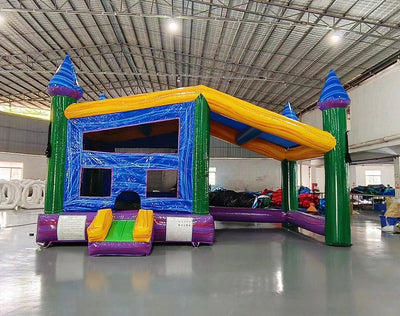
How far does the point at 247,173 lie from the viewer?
1875cm

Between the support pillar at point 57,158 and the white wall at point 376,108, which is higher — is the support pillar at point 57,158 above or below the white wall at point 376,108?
below

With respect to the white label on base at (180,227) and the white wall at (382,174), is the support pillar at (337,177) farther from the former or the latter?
the white wall at (382,174)

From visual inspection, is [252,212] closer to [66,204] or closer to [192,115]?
[192,115]

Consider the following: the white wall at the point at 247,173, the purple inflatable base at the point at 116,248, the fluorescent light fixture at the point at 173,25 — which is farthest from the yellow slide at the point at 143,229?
the white wall at the point at 247,173

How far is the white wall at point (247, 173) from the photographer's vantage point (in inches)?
730

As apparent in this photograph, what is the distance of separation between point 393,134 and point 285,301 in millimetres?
8793

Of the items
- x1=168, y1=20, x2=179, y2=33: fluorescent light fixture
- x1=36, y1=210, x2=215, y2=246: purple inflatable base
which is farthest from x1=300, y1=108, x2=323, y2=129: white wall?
x1=36, y1=210, x2=215, y2=246: purple inflatable base

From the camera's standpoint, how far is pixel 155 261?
3.48m

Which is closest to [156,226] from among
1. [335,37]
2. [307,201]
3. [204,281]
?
[204,281]

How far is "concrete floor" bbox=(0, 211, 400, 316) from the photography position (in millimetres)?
2180

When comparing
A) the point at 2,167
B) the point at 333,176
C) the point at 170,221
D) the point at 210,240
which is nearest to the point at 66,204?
the point at 170,221

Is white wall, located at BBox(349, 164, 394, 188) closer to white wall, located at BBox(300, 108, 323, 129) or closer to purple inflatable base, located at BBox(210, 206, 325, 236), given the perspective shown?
white wall, located at BBox(300, 108, 323, 129)

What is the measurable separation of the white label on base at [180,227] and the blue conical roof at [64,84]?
2.62 meters

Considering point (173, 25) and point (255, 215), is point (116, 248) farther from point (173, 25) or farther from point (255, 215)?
point (173, 25)
